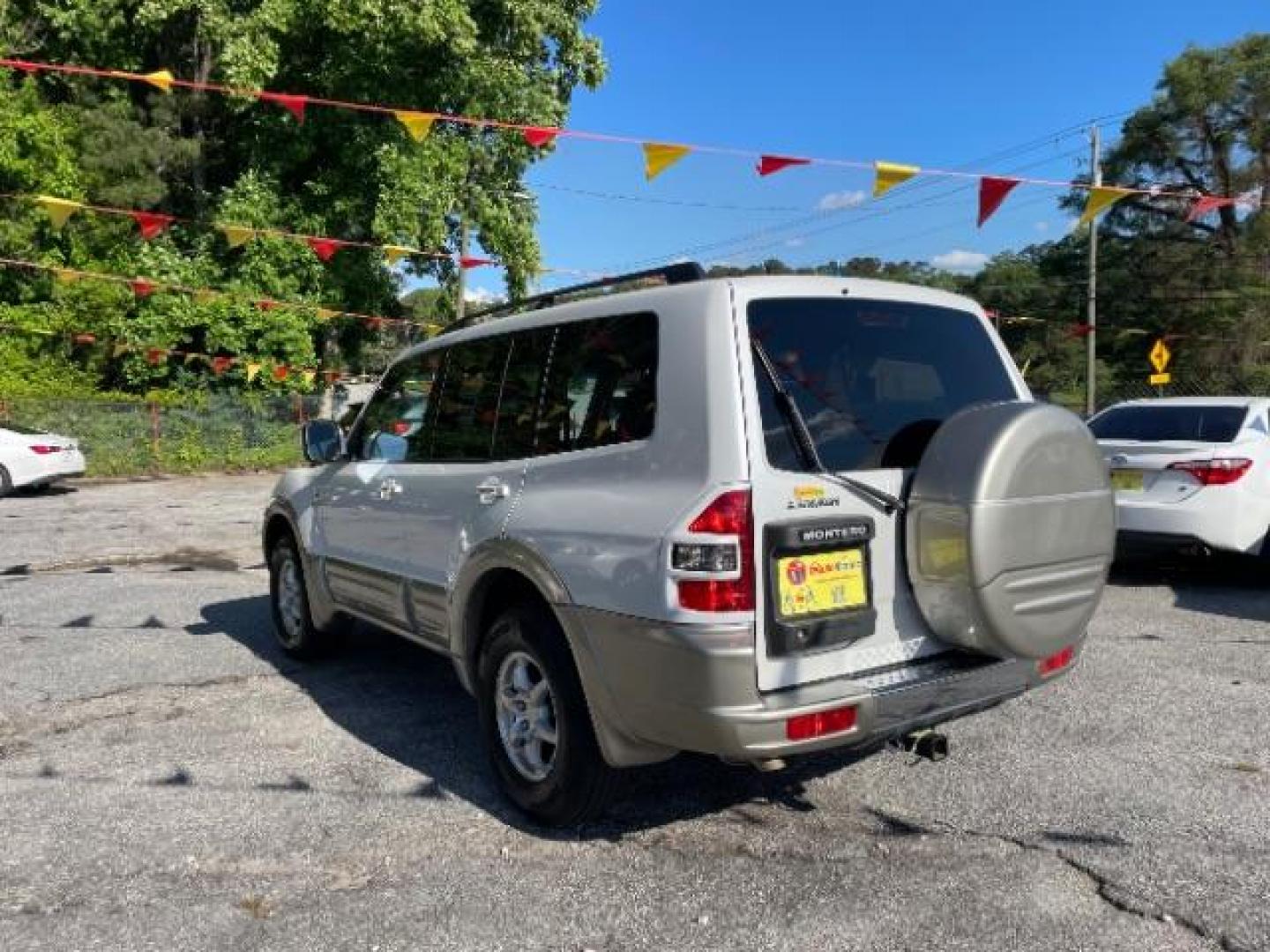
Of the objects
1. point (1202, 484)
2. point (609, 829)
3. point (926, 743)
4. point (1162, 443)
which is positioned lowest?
point (609, 829)

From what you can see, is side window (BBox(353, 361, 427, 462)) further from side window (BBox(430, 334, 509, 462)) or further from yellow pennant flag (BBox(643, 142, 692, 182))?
yellow pennant flag (BBox(643, 142, 692, 182))

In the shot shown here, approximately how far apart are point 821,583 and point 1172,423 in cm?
613

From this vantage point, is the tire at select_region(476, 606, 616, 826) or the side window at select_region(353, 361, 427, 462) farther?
the side window at select_region(353, 361, 427, 462)

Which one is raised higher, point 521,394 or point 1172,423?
point 521,394

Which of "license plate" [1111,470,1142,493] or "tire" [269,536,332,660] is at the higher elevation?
"license plate" [1111,470,1142,493]

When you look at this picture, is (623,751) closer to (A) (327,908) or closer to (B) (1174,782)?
(A) (327,908)

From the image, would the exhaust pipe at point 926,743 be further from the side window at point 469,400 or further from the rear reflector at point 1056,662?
the side window at point 469,400

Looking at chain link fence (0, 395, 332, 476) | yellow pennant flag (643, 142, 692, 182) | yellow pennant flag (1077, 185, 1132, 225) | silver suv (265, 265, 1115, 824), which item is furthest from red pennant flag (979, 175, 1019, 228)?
chain link fence (0, 395, 332, 476)

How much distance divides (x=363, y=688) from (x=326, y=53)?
20893 mm

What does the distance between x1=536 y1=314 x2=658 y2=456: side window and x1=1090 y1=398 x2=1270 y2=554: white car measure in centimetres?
485

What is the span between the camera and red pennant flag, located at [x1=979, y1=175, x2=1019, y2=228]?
35.0ft

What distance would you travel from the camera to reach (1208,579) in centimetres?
817

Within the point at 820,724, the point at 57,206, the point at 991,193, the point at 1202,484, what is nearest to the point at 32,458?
the point at 57,206

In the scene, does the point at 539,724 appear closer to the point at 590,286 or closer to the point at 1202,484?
the point at 590,286
